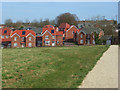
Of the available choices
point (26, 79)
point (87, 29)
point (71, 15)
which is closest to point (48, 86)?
point (26, 79)

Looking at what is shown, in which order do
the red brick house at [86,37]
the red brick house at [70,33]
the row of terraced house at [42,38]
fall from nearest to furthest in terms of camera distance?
the red brick house at [86,37] → the row of terraced house at [42,38] → the red brick house at [70,33]

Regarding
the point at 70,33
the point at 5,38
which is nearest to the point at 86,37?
the point at 70,33

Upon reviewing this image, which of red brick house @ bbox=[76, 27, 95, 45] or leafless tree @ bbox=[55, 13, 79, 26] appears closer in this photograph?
red brick house @ bbox=[76, 27, 95, 45]

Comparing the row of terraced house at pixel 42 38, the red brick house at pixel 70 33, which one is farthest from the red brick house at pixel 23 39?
the red brick house at pixel 70 33

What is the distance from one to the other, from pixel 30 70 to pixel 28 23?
7626cm

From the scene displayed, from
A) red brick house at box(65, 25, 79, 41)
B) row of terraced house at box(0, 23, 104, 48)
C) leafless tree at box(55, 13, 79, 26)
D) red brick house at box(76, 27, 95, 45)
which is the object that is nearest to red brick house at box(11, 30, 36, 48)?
row of terraced house at box(0, 23, 104, 48)

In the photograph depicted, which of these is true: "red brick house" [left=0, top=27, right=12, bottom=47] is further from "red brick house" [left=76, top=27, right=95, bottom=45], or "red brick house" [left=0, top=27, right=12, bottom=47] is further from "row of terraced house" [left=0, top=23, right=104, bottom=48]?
"red brick house" [left=76, top=27, right=95, bottom=45]

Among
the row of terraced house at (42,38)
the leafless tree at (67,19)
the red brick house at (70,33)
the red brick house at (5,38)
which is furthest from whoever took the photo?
the leafless tree at (67,19)

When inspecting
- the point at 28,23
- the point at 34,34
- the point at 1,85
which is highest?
the point at 28,23

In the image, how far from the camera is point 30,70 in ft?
33.4

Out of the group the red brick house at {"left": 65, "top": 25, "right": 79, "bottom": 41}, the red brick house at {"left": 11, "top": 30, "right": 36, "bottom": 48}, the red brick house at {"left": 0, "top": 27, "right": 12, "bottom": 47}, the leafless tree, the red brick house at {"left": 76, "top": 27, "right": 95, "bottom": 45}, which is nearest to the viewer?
the red brick house at {"left": 76, "top": 27, "right": 95, "bottom": 45}

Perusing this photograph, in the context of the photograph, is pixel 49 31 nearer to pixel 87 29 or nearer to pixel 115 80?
pixel 87 29

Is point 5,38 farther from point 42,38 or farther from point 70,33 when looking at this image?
point 70,33

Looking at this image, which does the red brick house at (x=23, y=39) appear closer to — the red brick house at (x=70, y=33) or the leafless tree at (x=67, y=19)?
the red brick house at (x=70, y=33)
